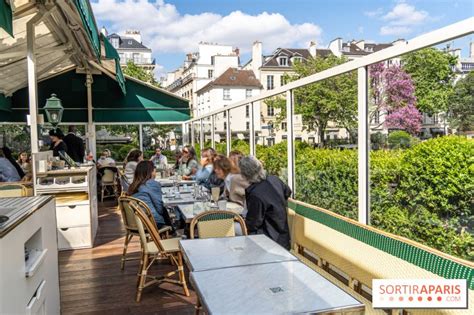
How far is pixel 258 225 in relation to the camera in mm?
3107

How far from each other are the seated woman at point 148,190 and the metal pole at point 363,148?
212cm

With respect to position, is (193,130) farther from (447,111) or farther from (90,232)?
(447,111)

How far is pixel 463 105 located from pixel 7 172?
5252mm

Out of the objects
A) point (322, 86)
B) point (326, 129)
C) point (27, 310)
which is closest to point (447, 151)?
point (326, 129)

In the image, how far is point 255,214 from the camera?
3.12 metres

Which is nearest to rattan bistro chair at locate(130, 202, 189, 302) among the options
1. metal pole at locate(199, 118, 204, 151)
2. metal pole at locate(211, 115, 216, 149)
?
metal pole at locate(211, 115, 216, 149)

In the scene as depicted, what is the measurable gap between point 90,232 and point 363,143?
3919 mm

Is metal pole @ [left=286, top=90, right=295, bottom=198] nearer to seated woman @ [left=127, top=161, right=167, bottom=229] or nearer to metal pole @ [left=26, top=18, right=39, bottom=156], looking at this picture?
seated woman @ [left=127, top=161, right=167, bottom=229]

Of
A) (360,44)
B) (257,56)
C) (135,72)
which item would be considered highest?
(360,44)

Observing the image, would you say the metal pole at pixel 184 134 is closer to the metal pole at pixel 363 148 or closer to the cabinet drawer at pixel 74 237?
the cabinet drawer at pixel 74 237

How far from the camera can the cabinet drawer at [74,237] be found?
520cm

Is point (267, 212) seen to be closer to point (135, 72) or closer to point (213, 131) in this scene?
point (213, 131)

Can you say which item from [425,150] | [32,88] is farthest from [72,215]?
[425,150]

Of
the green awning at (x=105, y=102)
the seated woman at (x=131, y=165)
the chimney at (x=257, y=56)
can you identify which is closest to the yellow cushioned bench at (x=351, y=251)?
the seated woman at (x=131, y=165)
